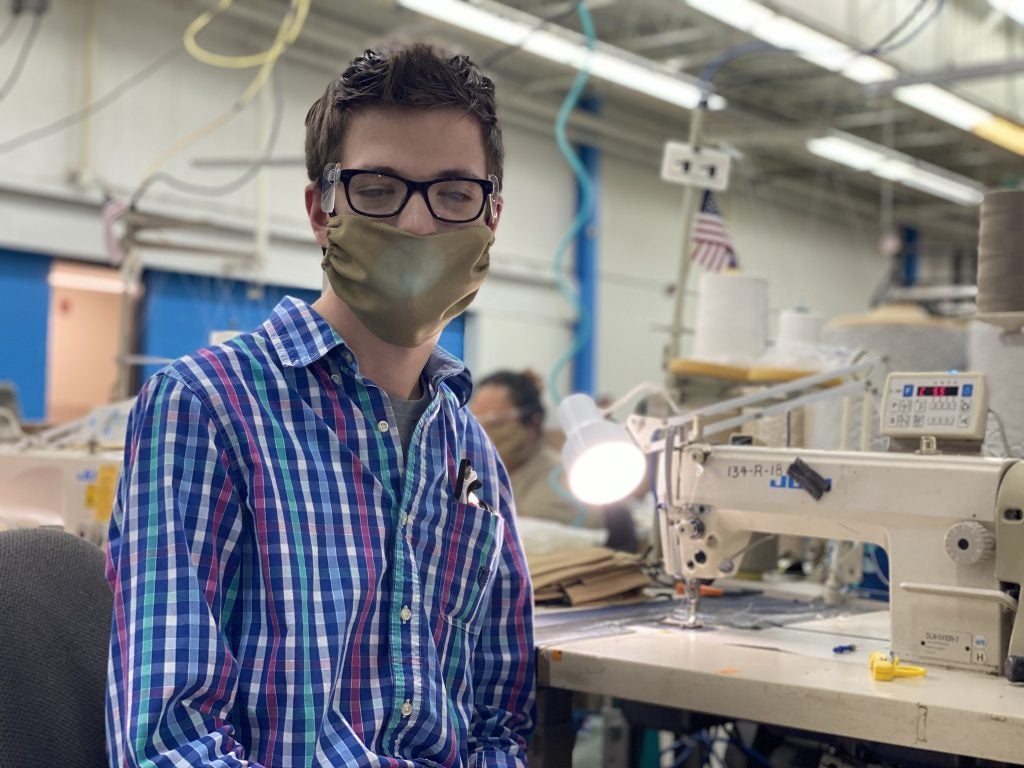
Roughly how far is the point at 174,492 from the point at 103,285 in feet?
23.0

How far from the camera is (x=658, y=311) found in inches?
456

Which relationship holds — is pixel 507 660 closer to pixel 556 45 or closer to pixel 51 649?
pixel 51 649

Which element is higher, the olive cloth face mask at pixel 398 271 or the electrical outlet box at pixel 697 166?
the electrical outlet box at pixel 697 166

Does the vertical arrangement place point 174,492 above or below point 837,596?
above

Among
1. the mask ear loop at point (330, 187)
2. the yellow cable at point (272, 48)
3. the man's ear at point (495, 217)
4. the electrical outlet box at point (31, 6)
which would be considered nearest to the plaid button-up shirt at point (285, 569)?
the mask ear loop at point (330, 187)

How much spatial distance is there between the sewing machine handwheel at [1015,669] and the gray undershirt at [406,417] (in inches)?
32.6

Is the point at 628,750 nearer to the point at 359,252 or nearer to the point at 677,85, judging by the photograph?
the point at 359,252

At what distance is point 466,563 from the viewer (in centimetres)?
148

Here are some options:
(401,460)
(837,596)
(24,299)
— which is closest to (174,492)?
(401,460)

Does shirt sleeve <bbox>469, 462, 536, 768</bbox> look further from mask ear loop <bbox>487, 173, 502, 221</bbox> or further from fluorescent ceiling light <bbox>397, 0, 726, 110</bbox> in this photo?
fluorescent ceiling light <bbox>397, 0, 726, 110</bbox>

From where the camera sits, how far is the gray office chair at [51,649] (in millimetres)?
1324

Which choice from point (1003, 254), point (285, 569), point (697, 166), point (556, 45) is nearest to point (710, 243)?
point (697, 166)

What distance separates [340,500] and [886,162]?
867 cm

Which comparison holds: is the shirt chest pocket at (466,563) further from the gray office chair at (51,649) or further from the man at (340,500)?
the gray office chair at (51,649)
